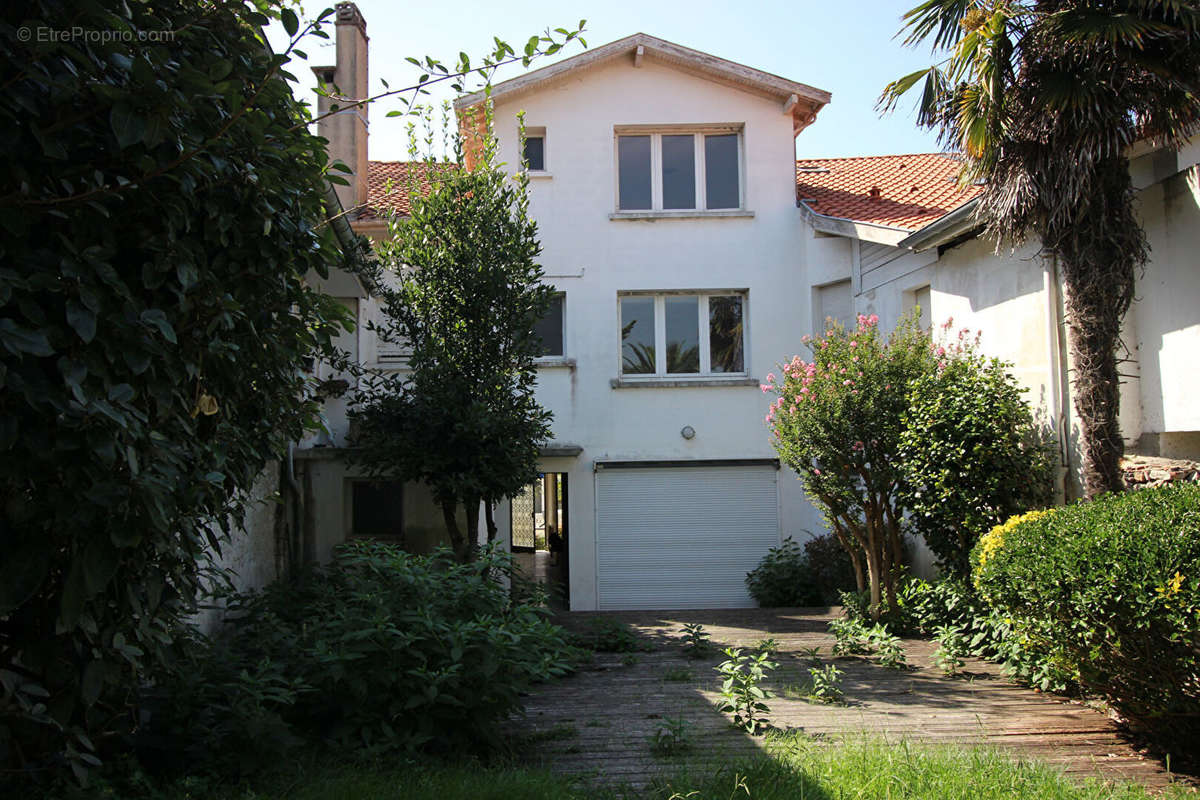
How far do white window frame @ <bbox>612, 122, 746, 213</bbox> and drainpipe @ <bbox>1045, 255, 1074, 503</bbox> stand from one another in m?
6.90

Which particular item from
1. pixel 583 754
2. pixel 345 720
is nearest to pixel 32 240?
pixel 345 720

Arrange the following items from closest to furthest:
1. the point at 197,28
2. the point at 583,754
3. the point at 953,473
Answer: the point at 197,28, the point at 583,754, the point at 953,473

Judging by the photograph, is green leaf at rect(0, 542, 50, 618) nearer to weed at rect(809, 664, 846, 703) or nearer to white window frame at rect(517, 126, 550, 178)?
weed at rect(809, 664, 846, 703)

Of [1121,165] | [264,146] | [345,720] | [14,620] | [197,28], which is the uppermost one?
[1121,165]

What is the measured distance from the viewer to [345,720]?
18.1ft

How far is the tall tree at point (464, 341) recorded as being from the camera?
36.2 feet

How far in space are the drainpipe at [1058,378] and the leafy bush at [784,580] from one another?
5.42 metres

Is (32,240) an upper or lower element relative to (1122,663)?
upper

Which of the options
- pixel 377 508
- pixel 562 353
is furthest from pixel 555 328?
pixel 377 508

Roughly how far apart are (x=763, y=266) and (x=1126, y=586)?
10877 mm

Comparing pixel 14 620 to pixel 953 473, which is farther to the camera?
pixel 953 473

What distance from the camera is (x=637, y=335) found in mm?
15867

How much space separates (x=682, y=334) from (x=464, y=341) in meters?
5.67

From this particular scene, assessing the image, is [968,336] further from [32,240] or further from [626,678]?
[32,240]
